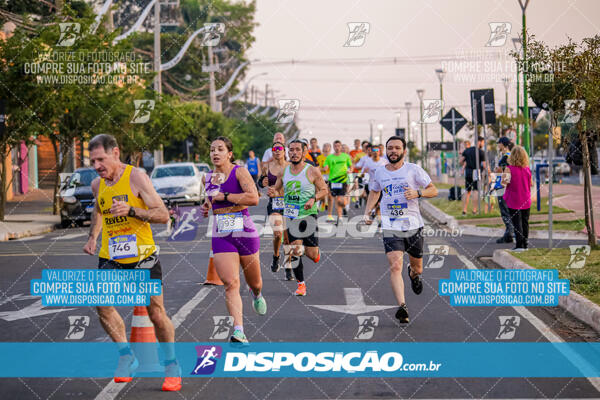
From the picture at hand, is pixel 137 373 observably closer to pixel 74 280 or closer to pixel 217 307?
pixel 74 280

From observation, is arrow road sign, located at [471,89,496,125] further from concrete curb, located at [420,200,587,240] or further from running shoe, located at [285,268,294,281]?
running shoe, located at [285,268,294,281]

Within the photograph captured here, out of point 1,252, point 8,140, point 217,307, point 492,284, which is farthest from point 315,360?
point 8,140

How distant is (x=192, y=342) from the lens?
26.7ft

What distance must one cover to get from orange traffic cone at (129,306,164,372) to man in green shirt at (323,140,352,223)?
1517cm

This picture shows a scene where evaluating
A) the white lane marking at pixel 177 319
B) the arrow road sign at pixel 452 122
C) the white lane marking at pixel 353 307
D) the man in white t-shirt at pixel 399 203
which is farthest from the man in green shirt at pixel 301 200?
the arrow road sign at pixel 452 122

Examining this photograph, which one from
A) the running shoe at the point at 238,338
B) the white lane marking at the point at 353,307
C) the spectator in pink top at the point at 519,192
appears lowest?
the white lane marking at the point at 353,307

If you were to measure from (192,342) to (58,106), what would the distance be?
1971 centimetres

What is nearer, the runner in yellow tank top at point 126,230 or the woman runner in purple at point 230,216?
the runner in yellow tank top at point 126,230

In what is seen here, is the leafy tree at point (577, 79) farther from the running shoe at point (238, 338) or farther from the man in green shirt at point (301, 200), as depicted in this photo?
the running shoe at point (238, 338)

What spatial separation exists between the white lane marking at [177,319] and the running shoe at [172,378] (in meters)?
0.33

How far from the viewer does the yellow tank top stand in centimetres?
641

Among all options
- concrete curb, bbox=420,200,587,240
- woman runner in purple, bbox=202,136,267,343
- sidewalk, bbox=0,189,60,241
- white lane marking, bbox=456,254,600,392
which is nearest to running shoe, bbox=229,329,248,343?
woman runner in purple, bbox=202,136,267,343

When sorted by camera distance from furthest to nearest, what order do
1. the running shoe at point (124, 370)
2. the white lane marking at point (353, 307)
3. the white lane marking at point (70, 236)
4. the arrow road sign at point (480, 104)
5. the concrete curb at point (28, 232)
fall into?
the arrow road sign at point (480, 104), the concrete curb at point (28, 232), the white lane marking at point (70, 236), the white lane marking at point (353, 307), the running shoe at point (124, 370)

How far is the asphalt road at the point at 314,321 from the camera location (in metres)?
6.45
